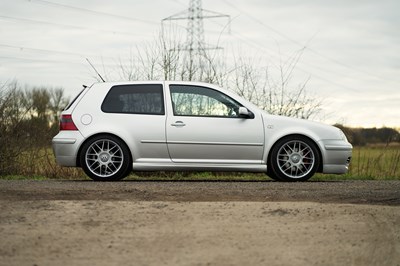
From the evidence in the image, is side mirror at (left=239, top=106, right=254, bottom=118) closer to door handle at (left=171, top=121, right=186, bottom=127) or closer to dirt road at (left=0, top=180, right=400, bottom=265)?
door handle at (left=171, top=121, right=186, bottom=127)

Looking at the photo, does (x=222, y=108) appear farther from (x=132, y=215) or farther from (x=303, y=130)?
(x=132, y=215)

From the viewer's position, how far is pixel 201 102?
39.7ft

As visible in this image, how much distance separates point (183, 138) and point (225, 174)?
3.43 meters

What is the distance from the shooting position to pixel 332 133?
12141 mm

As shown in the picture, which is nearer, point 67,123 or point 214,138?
point 214,138

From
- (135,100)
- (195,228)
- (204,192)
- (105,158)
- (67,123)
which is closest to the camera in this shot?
(195,228)

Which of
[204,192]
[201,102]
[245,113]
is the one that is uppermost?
[201,102]

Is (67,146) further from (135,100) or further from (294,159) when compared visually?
(294,159)

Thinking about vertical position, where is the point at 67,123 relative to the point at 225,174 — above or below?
above

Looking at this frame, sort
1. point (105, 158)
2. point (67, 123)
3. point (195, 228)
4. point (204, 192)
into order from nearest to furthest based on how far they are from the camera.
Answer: point (195, 228) → point (204, 192) → point (105, 158) → point (67, 123)

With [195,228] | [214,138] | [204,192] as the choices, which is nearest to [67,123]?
[214,138]

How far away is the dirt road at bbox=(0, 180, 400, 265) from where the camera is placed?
6585 mm

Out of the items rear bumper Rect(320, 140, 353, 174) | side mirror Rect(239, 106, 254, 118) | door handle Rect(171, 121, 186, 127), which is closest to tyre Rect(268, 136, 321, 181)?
rear bumper Rect(320, 140, 353, 174)

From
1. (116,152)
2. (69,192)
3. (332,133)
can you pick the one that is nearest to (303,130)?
(332,133)
